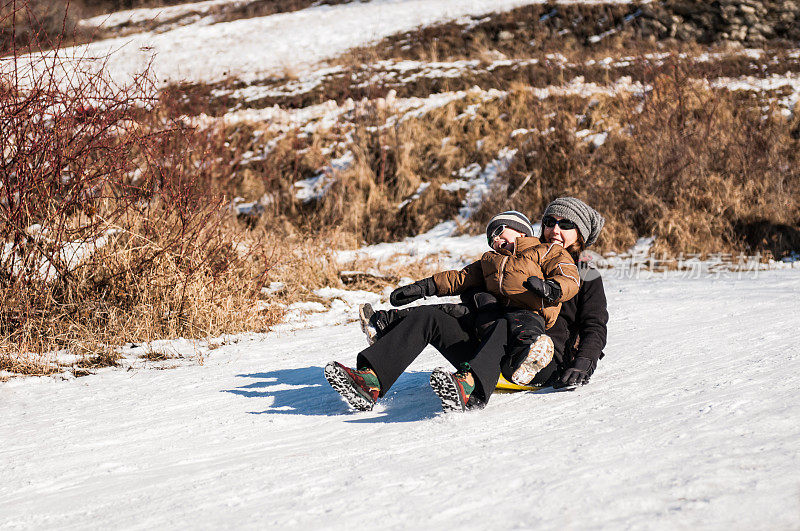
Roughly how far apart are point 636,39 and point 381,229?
8.07 meters

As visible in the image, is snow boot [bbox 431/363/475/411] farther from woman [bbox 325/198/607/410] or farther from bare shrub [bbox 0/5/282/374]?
bare shrub [bbox 0/5/282/374]

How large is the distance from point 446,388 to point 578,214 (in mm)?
1336

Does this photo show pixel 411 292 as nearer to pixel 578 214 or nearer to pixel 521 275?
pixel 521 275

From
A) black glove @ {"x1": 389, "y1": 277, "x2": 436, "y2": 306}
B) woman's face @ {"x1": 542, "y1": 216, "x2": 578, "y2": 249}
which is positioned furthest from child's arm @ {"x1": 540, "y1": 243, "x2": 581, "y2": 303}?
black glove @ {"x1": 389, "y1": 277, "x2": 436, "y2": 306}

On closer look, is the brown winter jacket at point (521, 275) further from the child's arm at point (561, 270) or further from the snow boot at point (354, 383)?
the snow boot at point (354, 383)

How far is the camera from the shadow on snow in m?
3.47

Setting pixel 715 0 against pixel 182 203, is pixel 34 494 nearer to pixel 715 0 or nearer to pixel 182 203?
pixel 182 203

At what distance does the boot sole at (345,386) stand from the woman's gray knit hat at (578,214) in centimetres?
135

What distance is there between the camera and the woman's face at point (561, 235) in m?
3.81

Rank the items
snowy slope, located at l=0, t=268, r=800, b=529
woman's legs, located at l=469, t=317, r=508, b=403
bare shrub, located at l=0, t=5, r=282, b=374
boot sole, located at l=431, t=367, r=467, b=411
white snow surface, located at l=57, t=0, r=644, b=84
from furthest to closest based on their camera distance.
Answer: white snow surface, located at l=57, t=0, r=644, b=84 < bare shrub, located at l=0, t=5, r=282, b=374 < woman's legs, located at l=469, t=317, r=508, b=403 < boot sole, located at l=431, t=367, r=467, b=411 < snowy slope, located at l=0, t=268, r=800, b=529

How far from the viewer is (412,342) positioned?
3354 millimetres

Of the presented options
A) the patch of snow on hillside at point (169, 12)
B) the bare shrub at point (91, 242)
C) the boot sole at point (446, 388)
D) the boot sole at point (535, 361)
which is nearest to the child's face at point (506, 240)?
→ the boot sole at point (535, 361)

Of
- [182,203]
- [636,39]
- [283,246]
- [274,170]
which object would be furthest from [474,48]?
[182,203]

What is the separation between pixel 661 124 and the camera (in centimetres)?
1003
